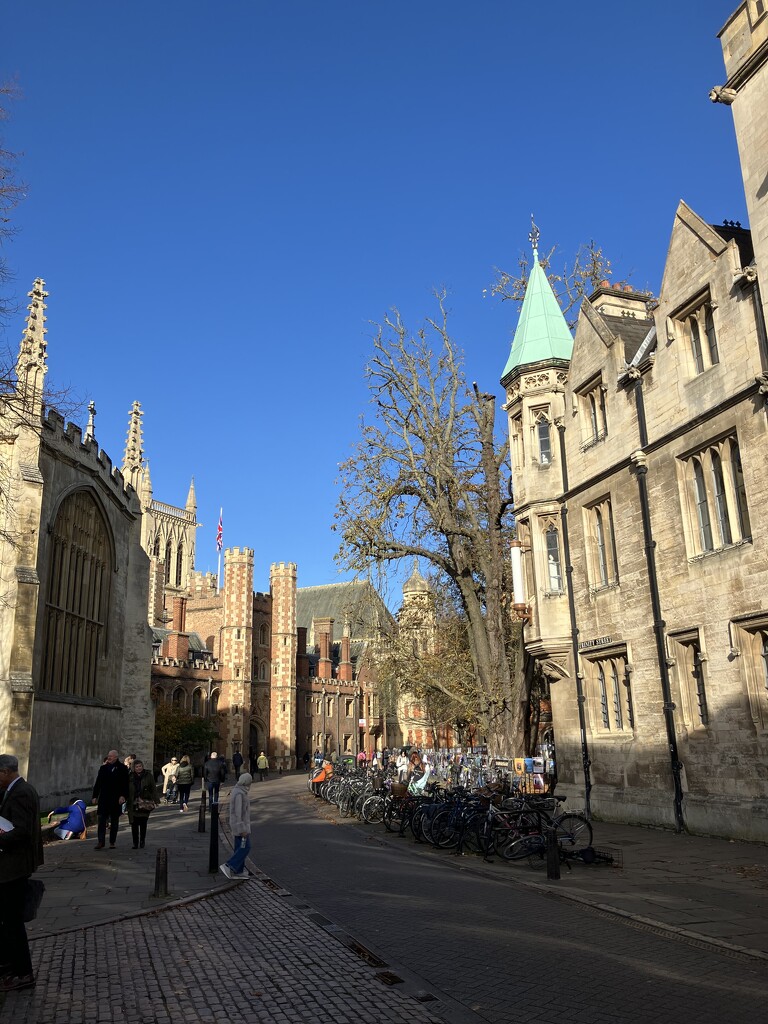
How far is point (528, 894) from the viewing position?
Answer: 9.80 meters

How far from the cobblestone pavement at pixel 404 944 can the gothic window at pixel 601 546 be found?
642 centimetres

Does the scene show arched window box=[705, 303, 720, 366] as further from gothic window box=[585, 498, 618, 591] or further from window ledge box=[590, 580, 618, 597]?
window ledge box=[590, 580, 618, 597]

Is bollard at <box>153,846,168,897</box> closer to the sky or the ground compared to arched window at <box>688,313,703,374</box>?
closer to the ground

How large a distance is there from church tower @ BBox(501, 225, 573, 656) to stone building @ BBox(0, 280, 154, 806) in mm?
11053

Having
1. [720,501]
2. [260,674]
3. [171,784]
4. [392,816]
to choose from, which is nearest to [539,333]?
[720,501]

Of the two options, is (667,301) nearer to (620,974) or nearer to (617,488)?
(617,488)

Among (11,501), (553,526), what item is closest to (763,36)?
(553,526)

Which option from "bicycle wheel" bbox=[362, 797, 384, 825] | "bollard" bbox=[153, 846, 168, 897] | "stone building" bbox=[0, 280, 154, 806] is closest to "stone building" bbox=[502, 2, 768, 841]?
"bicycle wheel" bbox=[362, 797, 384, 825]

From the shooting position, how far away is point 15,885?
20.3 ft

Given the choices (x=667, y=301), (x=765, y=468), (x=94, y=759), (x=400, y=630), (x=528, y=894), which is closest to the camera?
(x=528, y=894)

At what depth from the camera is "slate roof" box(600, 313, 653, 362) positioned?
60.0 feet

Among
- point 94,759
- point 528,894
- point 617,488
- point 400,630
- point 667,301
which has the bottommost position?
point 528,894

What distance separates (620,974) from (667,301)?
1279cm

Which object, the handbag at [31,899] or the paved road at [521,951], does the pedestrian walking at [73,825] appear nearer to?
the paved road at [521,951]
